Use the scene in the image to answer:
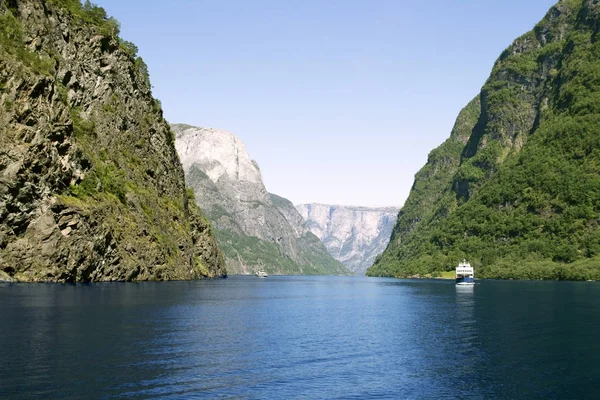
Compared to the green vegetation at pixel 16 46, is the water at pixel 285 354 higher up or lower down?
lower down

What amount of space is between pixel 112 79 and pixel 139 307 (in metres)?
117

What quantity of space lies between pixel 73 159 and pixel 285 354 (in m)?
104

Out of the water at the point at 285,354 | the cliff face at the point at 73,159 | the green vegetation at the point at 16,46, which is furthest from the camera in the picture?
the green vegetation at the point at 16,46

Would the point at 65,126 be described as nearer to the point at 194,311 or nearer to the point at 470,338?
the point at 194,311

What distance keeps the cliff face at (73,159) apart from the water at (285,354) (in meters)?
37.6

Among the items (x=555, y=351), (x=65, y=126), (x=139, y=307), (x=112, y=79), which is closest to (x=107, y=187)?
(x=65, y=126)

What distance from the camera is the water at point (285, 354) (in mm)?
38625

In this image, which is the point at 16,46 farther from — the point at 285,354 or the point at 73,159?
the point at 285,354

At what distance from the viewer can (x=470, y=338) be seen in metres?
63.0

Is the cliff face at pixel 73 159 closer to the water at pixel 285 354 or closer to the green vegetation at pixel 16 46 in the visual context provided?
the green vegetation at pixel 16 46

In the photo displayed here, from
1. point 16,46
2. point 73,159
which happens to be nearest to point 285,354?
point 73,159

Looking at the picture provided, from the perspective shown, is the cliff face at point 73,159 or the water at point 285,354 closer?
the water at point 285,354

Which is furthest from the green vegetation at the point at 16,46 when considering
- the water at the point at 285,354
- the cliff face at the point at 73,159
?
the water at the point at 285,354

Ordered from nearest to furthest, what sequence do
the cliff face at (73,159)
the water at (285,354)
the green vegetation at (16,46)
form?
1. the water at (285,354)
2. the cliff face at (73,159)
3. the green vegetation at (16,46)
